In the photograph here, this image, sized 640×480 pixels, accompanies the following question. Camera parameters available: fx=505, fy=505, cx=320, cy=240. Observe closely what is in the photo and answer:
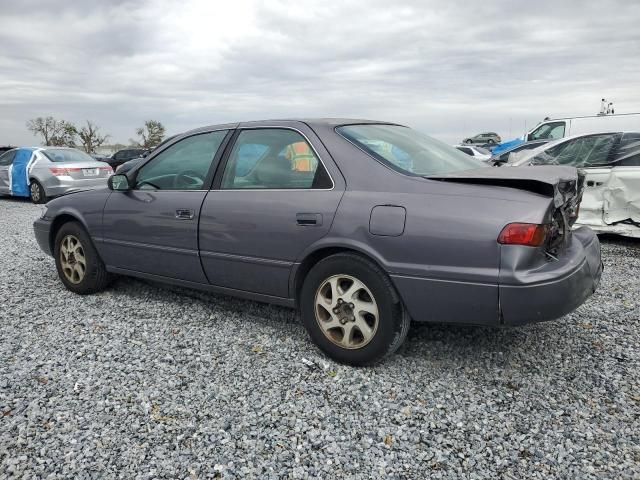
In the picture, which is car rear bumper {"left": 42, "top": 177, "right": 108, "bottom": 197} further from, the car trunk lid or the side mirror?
the car trunk lid

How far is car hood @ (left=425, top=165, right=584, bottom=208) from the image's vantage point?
2559 mm

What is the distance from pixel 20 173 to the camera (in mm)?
12461

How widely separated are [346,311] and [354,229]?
49 centimetres

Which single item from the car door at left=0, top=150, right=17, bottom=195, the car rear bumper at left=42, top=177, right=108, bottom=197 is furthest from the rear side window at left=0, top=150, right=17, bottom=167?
the car rear bumper at left=42, top=177, right=108, bottom=197

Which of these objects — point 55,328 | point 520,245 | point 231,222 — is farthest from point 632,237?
point 55,328

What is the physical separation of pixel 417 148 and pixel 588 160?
167 inches

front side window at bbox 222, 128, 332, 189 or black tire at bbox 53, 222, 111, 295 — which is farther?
black tire at bbox 53, 222, 111, 295

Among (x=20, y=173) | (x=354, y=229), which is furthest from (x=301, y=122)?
(x=20, y=173)

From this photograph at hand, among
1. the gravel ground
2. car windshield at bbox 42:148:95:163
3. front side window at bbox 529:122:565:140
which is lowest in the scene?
the gravel ground

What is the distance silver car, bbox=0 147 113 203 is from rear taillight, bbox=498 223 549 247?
11295mm

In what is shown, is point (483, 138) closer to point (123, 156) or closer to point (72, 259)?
point (123, 156)

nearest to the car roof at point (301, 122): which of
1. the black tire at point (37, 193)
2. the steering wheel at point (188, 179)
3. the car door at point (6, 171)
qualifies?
the steering wheel at point (188, 179)

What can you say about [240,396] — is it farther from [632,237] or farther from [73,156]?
[73,156]

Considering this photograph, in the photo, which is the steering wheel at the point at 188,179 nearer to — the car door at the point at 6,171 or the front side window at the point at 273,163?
the front side window at the point at 273,163
